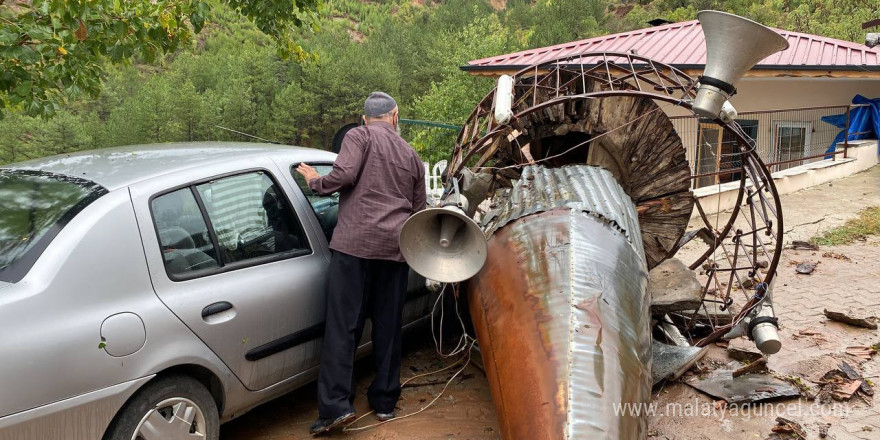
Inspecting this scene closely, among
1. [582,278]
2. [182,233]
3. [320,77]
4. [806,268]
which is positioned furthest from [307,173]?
[320,77]

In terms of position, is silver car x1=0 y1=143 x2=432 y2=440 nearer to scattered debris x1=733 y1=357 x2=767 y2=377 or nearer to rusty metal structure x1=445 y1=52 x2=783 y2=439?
rusty metal structure x1=445 y1=52 x2=783 y2=439

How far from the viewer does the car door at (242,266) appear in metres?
2.87

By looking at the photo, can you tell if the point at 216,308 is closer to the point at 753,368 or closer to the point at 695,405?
the point at 695,405

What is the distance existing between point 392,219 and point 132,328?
1.38 meters

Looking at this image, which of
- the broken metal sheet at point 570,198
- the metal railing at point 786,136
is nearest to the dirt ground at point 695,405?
the broken metal sheet at point 570,198

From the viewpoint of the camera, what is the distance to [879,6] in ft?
73.4

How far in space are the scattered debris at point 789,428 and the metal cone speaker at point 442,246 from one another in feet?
6.21

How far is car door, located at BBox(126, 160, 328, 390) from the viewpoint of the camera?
2.87 meters

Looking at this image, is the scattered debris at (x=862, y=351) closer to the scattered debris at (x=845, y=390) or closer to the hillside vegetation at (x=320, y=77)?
the scattered debris at (x=845, y=390)

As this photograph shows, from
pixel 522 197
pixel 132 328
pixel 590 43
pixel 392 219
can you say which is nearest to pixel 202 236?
pixel 132 328

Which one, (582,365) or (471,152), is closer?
(582,365)

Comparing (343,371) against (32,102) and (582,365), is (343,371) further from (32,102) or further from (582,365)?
(32,102)

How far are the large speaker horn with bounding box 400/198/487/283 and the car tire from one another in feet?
3.76

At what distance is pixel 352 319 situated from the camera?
335cm
